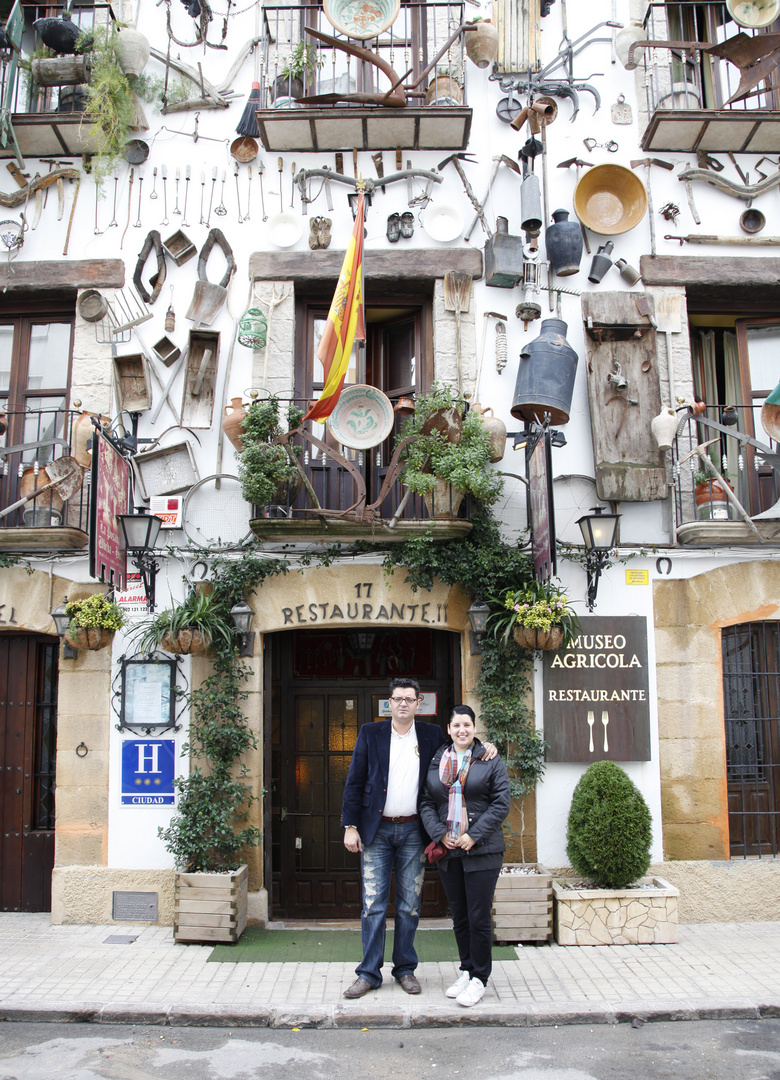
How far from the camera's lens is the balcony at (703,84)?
7.61 m

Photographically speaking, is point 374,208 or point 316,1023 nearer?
point 316,1023

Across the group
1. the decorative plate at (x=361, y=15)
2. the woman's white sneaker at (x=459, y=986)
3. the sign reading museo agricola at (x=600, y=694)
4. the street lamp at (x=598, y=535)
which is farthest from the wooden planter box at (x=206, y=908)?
the decorative plate at (x=361, y=15)

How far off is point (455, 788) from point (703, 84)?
24.2 ft

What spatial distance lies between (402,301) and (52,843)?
19.2 ft

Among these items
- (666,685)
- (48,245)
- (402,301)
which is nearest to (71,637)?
(48,245)

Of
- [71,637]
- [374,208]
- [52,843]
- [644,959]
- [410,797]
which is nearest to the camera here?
[410,797]

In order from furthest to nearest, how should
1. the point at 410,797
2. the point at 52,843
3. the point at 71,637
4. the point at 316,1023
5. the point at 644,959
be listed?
the point at 52,843 < the point at 71,637 < the point at 644,959 < the point at 410,797 < the point at 316,1023

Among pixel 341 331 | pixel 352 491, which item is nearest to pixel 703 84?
Result: pixel 341 331

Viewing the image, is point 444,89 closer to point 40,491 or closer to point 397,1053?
point 40,491

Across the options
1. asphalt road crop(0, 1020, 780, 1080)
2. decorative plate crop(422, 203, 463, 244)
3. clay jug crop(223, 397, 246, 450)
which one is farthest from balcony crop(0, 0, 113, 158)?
asphalt road crop(0, 1020, 780, 1080)

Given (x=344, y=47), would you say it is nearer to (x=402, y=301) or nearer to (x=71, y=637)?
(x=402, y=301)

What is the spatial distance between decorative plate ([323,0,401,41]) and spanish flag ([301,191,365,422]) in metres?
2.27

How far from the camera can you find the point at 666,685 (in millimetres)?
7125

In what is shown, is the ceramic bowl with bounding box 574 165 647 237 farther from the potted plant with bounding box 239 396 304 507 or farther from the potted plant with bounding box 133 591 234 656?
the potted plant with bounding box 133 591 234 656
